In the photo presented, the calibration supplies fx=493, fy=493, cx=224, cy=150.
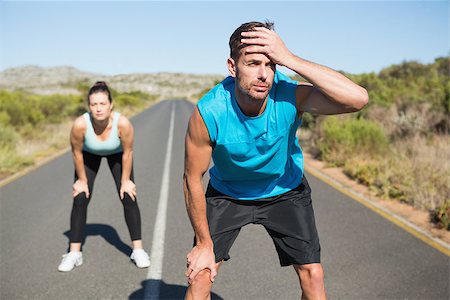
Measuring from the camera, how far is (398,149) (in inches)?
446

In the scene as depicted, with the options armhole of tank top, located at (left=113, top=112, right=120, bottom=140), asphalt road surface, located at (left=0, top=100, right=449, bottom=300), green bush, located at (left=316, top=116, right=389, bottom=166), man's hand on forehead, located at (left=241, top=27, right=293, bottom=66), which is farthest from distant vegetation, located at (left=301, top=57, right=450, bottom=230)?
man's hand on forehead, located at (left=241, top=27, right=293, bottom=66)

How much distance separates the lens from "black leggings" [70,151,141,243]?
16.8 feet

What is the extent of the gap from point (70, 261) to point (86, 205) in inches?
23.1

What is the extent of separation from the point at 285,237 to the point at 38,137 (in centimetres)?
1710

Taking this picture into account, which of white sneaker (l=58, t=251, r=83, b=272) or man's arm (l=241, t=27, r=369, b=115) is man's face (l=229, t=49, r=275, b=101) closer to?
man's arm (l=241, t=27, r=369, b=115)

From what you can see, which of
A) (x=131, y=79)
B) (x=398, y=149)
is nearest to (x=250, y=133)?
(x=398, y=149)

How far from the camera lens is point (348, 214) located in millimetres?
7047

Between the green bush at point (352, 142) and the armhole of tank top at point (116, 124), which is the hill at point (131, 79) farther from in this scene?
the armhole of tank top at point (116, 124)

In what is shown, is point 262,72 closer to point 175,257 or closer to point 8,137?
point 175,257

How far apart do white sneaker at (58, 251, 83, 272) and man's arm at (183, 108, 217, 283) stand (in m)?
2.61

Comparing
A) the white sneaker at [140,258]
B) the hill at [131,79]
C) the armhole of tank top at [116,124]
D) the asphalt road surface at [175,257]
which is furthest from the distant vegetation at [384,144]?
the hill at [131,79]

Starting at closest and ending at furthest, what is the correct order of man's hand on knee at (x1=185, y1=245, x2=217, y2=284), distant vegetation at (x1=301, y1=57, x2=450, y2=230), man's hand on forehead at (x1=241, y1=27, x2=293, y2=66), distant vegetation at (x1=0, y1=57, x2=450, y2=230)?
man's hand on forehead at (x1=241, y1=27, x2=293, y2=66)
man's hand on knee at (x1=185, y1=245, x2=217, y2=284)
distant vegetation at (x1=301, y1=57, x2=450, y2=230)
distant vegetation at (x1=0, y1=57, x2=450, y2=230)

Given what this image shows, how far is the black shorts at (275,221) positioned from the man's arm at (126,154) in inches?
81.5

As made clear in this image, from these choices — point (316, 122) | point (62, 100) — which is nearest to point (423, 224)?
point (316, 122)
